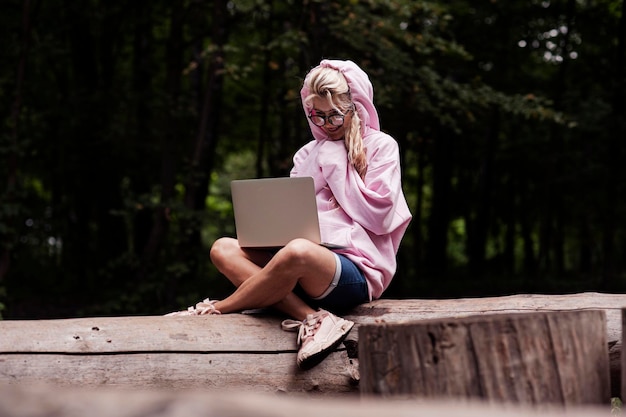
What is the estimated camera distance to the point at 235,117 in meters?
14.2

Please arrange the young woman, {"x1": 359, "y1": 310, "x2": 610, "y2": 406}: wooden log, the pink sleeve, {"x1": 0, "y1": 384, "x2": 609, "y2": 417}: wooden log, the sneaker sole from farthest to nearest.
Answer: the pink sleeve, the young woman, the sneaker sole, {"x1": 359, "y1": 310, "x2": 610, "y2": 406}: wooden log, {"x1": 0, "y1": 384, "x2": 609, "y2": 417}: wooden log

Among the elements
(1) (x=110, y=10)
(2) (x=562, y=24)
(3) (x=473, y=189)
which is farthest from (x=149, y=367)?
(3) (x=473, y=189)

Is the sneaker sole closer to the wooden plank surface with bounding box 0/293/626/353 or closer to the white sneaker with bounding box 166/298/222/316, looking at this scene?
the wooden plank surface with bounding box 0/293/626/353

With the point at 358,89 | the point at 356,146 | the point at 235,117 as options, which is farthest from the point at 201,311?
the point at 235,117

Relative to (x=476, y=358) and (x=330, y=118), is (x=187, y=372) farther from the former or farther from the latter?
(x=476, y=358)

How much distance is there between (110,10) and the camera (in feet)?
37.7

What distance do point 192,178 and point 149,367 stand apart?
503cm

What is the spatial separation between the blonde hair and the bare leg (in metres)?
0.53

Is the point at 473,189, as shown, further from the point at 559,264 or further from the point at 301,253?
the point at 301,253

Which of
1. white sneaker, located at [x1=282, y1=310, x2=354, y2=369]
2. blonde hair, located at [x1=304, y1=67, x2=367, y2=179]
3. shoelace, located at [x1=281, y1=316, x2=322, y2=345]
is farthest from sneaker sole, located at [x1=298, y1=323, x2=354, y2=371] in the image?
blonde hair, located at [x1=304, y1=67, x2=367, y2=179]

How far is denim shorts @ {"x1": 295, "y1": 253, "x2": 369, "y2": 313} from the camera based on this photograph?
13.5 feet

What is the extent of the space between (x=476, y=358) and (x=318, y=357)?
1.68m

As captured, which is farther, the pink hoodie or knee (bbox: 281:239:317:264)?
the pink hoodie

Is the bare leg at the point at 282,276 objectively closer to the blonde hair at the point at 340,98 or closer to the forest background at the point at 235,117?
the blonde hair at the point at 340,98
